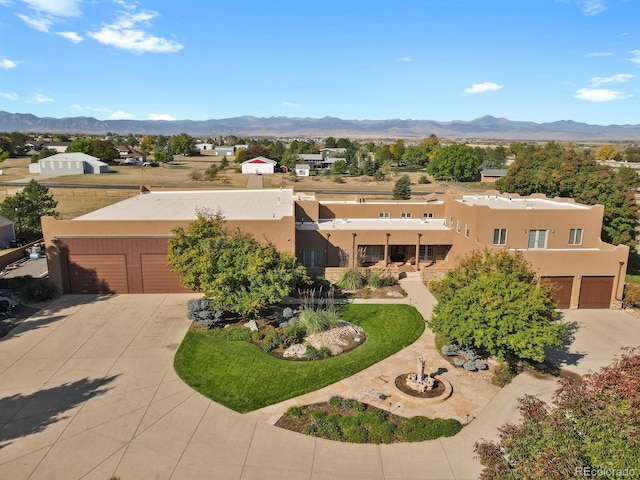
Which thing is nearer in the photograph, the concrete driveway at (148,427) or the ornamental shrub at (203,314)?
the concrete driveway at (148,427)

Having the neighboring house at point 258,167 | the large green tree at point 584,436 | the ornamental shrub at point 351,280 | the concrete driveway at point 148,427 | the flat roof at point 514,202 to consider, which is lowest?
the concrete driveway at point 148,427

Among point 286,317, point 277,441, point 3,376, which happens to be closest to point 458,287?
point 286,317

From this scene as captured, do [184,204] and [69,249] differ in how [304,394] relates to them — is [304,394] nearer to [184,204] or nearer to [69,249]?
[69,249]

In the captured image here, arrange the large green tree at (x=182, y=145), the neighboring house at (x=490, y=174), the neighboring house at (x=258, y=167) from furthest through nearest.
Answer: the large green tree at (x=182, y=145) < the neighboring house at (x=258, y=167) < the neighboring house at (x=490, y=174)

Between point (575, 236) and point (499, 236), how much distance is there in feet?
17.1

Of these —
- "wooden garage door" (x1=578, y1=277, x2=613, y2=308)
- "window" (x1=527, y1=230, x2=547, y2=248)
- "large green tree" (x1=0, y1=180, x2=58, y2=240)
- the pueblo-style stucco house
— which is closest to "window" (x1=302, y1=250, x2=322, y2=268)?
the pueblo-style stucco house

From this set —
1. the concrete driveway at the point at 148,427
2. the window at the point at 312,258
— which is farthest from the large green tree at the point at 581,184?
the window at the point at 312,258

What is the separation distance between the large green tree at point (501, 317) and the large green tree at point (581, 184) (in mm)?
A: 21256

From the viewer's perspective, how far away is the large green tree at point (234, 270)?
72.8 feet

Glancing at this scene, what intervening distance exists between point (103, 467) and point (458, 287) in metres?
14.7

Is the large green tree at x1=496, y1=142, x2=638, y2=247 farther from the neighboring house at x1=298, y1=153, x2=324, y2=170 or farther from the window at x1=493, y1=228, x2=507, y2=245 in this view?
the neighboring house at x1=298, y1=153, x2=324, y2=170

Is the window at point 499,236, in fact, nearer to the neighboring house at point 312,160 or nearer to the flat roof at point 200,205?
the flat roof at point 200,205

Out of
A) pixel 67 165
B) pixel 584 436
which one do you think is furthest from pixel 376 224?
pixel 67 165

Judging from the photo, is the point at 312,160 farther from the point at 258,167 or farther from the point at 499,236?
the point at 499,236
